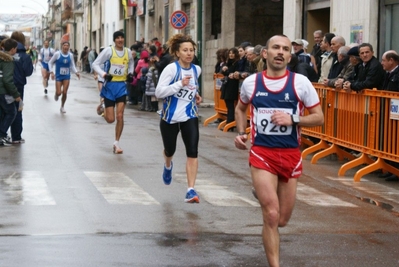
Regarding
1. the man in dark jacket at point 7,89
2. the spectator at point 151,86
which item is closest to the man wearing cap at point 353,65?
the man in dark jacket at point 7,89

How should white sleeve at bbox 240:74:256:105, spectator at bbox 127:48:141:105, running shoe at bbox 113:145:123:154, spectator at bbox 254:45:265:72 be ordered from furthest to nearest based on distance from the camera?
spectator at bbox 127:48:141:105, spectator at bbox 254:45:265:72, running shoe at bbox 113:145:123:154, white sleeve at bbox 240:74:256:105

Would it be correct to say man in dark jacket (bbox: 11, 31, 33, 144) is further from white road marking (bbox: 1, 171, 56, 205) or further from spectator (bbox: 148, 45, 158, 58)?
spectator (bbox: 148, 45, 158, 58)

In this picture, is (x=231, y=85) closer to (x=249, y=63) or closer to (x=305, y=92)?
(x=249, y=63)

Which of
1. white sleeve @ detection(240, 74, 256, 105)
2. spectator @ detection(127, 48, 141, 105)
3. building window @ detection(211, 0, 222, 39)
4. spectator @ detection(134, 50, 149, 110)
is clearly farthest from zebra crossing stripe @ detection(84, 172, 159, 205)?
building window @ detection(211, 0, 222, 39)

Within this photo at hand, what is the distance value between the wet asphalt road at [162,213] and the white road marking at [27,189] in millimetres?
12

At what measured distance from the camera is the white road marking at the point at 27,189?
1022 cm

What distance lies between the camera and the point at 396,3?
18422 millimetres

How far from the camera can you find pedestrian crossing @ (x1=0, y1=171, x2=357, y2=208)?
10.3m

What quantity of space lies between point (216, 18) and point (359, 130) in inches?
815

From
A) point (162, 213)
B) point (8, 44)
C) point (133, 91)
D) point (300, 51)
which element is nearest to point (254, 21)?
point (133, 91)

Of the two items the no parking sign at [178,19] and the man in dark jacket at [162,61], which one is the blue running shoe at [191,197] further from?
the no parking sign at [178,19]

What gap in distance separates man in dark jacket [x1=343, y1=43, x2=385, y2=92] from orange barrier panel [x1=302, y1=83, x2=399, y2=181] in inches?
4.9

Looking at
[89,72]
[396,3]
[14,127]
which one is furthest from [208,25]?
[89,72]

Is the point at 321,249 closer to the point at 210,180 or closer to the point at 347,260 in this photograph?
the point at 347,260
